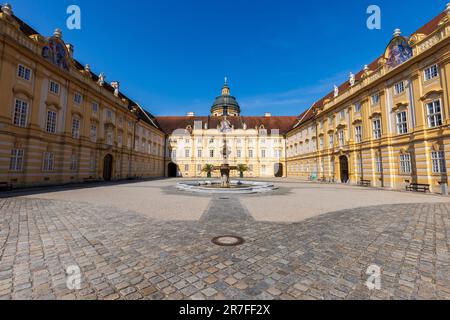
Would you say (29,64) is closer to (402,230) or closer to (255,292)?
(255,292)

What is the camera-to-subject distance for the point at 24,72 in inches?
660

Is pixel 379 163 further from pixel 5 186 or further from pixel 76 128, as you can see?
pixel 76 128

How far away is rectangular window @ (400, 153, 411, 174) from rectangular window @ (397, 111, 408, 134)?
7.54 feet

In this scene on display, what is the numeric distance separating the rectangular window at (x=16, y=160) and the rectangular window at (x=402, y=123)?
3406 cm

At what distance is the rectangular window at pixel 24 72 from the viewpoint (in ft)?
53.8

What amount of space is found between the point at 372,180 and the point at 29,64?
115 feet

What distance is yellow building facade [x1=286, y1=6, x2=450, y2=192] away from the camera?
52.6 feet

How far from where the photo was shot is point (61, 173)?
20.1 metres

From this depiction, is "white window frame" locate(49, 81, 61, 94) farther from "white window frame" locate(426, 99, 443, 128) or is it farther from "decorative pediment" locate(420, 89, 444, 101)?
"white window frame" locate(426, 99, 443, 128)

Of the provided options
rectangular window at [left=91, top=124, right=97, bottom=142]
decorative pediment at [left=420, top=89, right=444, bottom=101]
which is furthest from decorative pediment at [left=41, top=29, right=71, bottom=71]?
decorative pediment at [left=420, top=89, right=444, bottom=101]

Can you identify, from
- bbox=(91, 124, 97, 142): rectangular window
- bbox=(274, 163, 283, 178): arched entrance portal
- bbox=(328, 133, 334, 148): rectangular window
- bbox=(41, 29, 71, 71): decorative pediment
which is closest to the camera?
bbox=(41, 29, 71, 71): decorative pediment

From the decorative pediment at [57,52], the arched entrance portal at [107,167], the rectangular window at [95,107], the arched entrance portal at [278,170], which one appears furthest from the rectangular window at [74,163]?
the arched entrance portal at [278,170]
